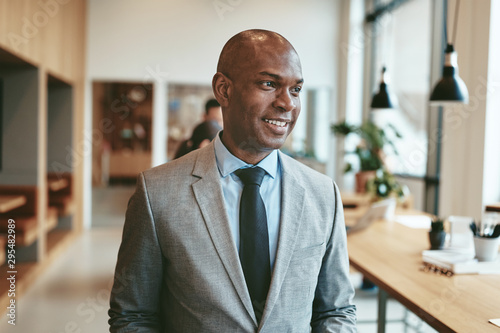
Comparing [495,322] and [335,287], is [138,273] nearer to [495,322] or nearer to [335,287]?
[335,287]

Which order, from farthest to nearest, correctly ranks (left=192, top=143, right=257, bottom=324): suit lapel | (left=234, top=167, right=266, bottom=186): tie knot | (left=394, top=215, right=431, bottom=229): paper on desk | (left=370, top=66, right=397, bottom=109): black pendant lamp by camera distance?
(left=370, top=66, right=397, bottom=109): black pendant lamp → (left=394, top=215, right=431, bottom=229): paper on desk → (left=234, top=167, right=266, bottom=186): tie knot → (left=192, top=143, right=257, bottom=324): suit lapel

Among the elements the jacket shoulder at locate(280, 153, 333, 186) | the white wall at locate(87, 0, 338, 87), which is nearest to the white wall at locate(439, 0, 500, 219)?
the jacket shoulder at locate(280, 153, 333, 186)

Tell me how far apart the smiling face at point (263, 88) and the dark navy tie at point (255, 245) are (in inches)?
5.6

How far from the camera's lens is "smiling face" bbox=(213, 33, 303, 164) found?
1132 mm

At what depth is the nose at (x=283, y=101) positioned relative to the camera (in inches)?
44.9

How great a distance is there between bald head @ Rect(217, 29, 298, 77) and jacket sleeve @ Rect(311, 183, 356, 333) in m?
0.45

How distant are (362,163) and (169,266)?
4.11m

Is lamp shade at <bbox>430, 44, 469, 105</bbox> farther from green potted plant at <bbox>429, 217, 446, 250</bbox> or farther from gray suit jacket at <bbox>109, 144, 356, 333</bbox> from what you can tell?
gray suit jacket at <bbox>109, 144, 356, 333</bbox>

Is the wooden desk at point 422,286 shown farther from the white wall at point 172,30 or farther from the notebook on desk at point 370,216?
the white wall at point 172,30

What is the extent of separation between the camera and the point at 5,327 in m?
3.63

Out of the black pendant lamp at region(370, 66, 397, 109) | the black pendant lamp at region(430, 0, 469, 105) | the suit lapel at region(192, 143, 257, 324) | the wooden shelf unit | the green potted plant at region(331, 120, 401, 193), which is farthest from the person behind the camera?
the green potted plant at region(331, 120, 401, 193)

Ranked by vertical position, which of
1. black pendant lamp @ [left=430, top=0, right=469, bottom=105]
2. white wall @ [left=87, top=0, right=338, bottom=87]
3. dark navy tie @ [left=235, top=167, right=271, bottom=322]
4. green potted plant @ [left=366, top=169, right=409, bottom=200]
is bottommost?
green potted plant @ [left=366, top=169, right=409, bottom=200]

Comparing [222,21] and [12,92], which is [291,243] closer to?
[12,92]

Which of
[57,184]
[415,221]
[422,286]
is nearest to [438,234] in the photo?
[422,286]
